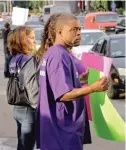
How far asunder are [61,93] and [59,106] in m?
0.11

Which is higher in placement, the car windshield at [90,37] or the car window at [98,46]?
the car window at [98,46]

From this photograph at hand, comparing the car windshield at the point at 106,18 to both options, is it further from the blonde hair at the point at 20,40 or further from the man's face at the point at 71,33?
the man's face at the point at 71,33

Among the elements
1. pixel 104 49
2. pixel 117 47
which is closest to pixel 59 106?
pixel 117 47

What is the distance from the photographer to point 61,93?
117 inches

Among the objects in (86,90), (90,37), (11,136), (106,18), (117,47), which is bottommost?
(11,136)

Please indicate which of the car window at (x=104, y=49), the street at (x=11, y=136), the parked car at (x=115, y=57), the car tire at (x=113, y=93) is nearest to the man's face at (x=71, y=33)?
the street at (x=11, y=136)

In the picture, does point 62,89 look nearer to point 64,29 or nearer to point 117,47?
point 64,29

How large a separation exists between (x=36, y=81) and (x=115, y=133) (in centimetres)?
116

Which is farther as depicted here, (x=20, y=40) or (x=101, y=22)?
(x=101, y=22)

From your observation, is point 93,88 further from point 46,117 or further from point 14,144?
point 14,144

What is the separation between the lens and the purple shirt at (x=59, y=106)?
301 centimetres

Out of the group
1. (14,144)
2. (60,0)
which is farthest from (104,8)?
(14,144)

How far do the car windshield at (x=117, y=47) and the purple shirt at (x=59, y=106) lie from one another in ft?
27.3

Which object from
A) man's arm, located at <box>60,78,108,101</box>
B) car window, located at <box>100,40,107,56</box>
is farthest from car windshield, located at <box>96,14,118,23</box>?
man's arm, located at <box>60,78,108,101</box>
